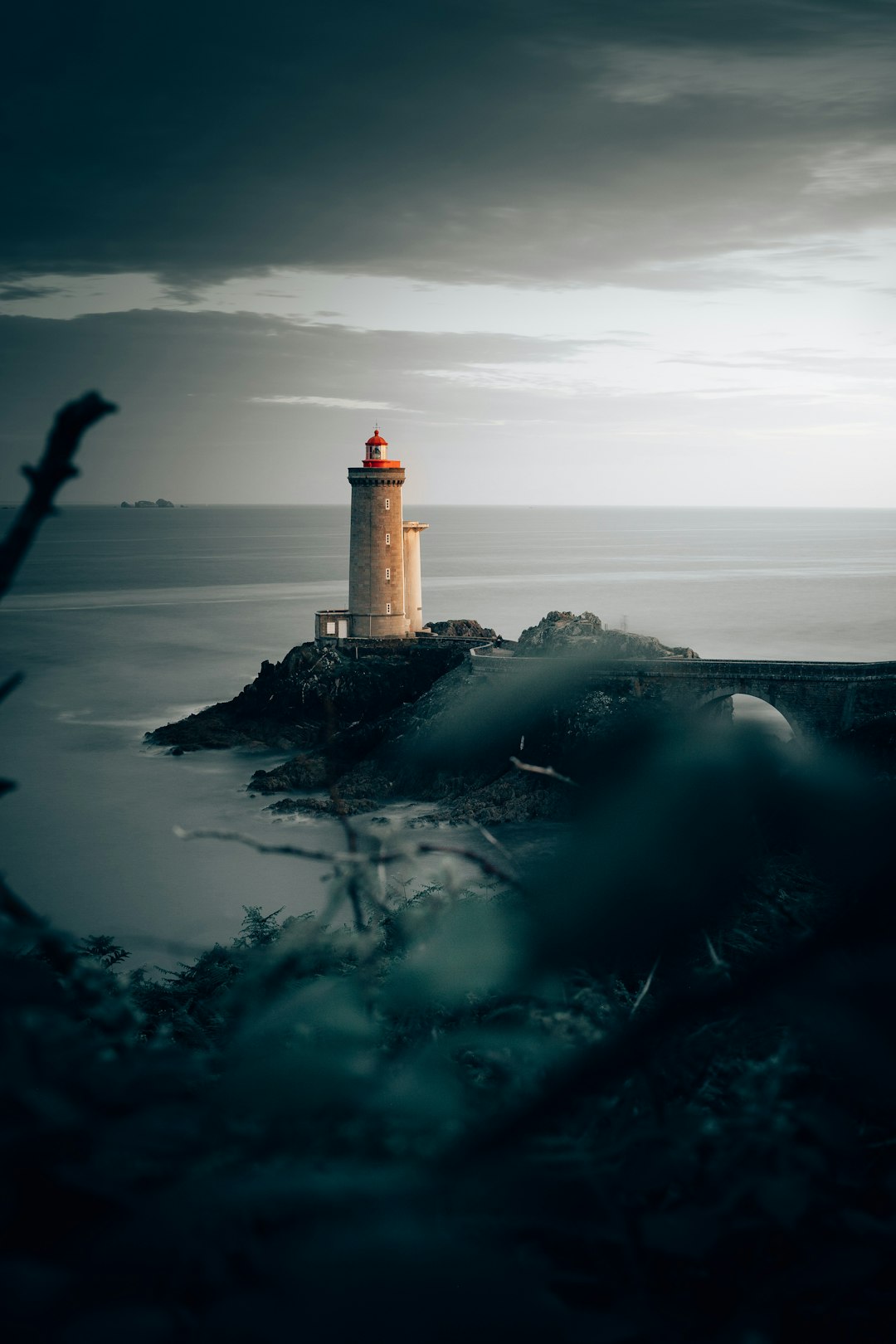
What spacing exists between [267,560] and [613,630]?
312 ft

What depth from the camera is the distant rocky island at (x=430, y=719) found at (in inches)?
1240

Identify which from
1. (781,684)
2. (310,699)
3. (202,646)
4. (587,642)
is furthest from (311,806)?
(202,646)

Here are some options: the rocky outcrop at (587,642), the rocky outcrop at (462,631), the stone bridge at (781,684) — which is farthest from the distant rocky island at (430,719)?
the stone bridge at (781,684)

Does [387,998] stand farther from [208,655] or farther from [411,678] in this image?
[208,655]

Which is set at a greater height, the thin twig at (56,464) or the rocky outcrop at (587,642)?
the rocky outcrop at (587,642)

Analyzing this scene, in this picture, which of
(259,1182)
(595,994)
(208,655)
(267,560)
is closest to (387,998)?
(595,994)

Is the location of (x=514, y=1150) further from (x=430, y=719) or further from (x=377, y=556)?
(x=377, y=556)

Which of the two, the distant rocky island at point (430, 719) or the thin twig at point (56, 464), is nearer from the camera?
the thin twig at point (56, 464)

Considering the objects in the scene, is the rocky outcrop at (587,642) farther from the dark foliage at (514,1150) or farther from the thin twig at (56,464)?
the thin twig at (56,464)

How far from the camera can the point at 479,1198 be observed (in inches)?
52.6

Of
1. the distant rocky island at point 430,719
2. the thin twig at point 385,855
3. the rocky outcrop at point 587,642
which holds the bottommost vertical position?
the distant rocky island at point 430,719

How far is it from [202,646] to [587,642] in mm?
31810

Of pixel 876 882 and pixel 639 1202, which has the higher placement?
pixel 876 882

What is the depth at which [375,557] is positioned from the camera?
1719 inches
